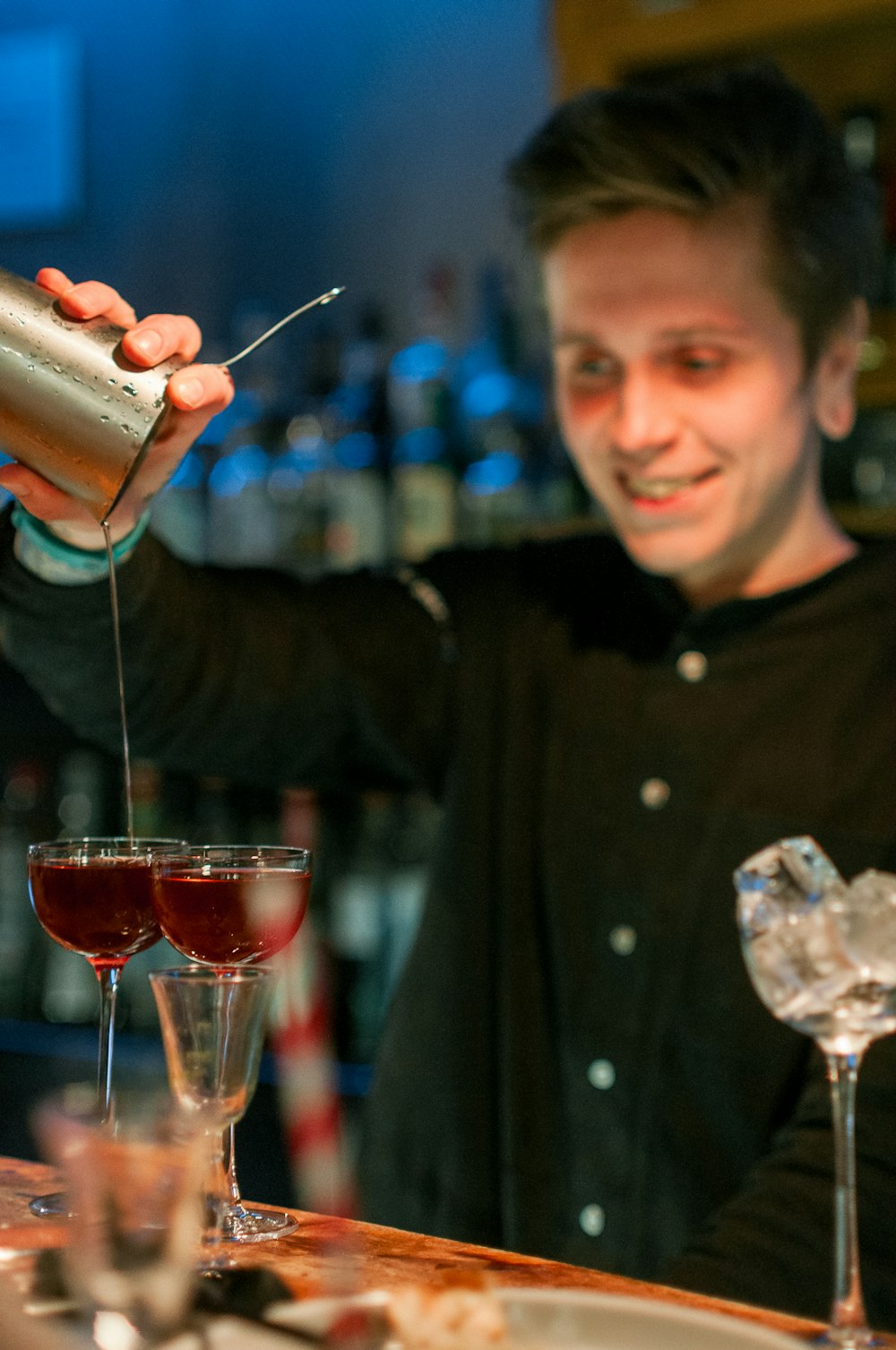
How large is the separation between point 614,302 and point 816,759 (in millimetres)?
456

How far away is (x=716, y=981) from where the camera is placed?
1286 millimetres

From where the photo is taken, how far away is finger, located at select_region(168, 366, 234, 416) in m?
0.84

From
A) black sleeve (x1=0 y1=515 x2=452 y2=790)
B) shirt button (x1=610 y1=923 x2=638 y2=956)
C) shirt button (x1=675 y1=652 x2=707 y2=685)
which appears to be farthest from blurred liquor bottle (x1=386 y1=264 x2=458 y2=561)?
shirt button (x1=610 y1=923 x2=638 y2=956)

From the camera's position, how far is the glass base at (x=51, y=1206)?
2.46 feet

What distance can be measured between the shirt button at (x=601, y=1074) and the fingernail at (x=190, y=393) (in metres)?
0.76

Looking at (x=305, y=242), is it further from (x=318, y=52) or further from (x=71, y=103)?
(x=71, y=103)

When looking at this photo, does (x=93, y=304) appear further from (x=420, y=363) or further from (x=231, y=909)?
(x=420, y=363)

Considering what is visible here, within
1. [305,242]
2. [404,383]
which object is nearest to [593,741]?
[404,383]

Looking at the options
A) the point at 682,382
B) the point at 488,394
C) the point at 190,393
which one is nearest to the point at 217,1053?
the point at 190,393

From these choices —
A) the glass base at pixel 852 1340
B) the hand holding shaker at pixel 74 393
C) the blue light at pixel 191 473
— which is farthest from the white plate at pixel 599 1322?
the blue light at pixel 191 473

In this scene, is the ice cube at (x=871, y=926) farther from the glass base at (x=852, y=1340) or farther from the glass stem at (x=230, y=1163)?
the glass stem at (x=230, y=1163)

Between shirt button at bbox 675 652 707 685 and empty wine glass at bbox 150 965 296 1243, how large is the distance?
0.75m

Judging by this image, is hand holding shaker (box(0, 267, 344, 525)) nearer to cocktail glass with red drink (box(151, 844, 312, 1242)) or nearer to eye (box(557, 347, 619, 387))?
cocktail glass with red drink (box(151, 844, 312, 1242))

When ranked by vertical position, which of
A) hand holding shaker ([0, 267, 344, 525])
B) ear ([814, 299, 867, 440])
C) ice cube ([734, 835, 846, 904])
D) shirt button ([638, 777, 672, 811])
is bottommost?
ice cube ([734, 835, 846, 904])
